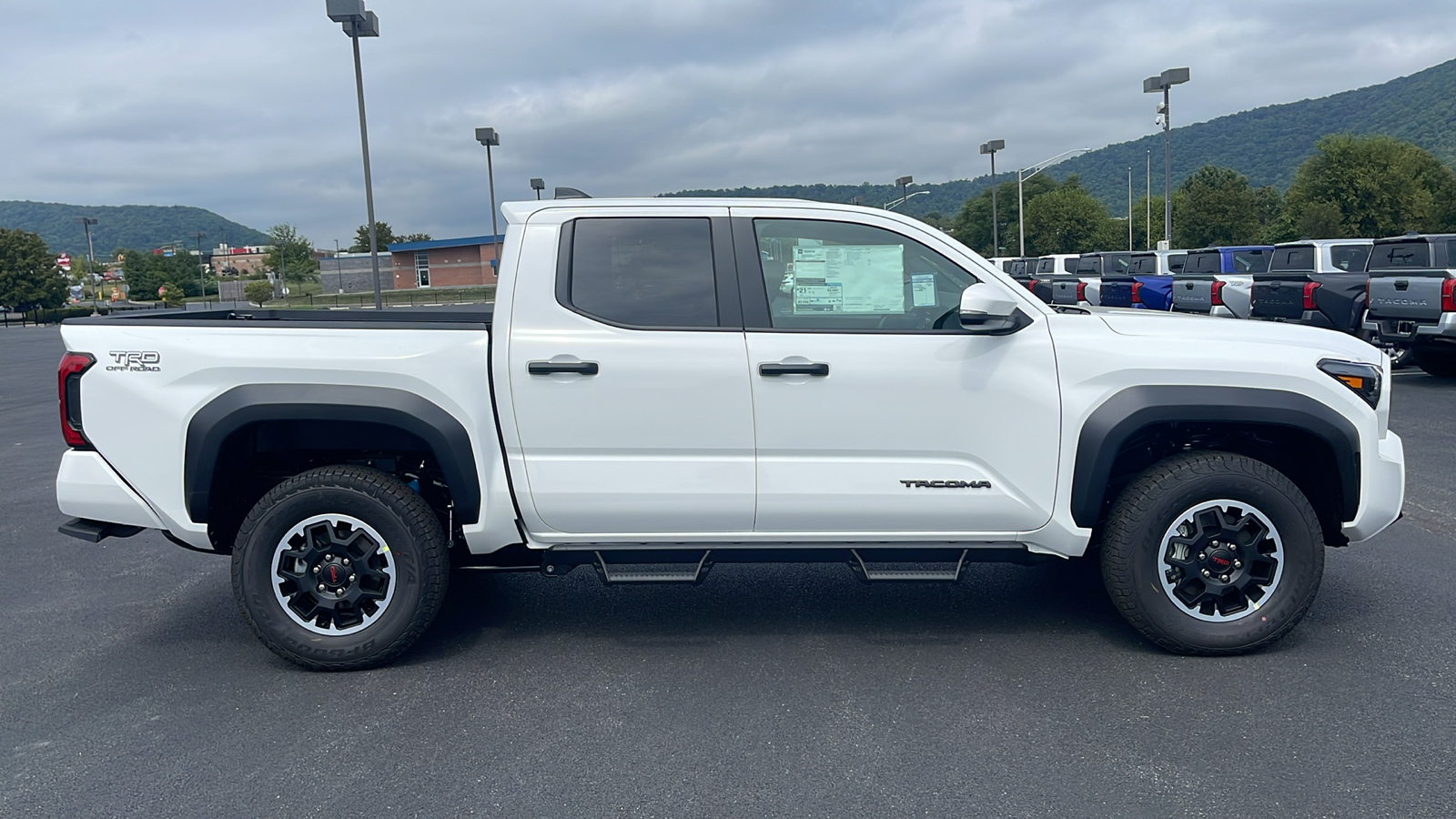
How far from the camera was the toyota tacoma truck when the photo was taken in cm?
1126

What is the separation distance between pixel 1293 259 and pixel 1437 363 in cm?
431

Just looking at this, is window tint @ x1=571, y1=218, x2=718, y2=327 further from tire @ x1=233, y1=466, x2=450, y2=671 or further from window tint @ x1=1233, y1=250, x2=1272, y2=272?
window tint @ x1=1233, y1=250, x2=1272, y2=272

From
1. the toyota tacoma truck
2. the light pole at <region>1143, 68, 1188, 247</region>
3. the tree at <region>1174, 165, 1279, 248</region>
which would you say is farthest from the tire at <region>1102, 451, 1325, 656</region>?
the tree at <region>1174, 165, 1279, 248</region>

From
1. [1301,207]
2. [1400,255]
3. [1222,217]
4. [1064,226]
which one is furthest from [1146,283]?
[1064,226]

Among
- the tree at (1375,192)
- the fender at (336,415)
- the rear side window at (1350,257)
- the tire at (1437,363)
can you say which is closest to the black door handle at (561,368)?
the fender at (336,415)

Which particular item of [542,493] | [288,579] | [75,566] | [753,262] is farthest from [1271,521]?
[75,566]

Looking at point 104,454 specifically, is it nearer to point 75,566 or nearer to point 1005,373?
point 75,566

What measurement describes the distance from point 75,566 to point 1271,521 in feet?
20.7

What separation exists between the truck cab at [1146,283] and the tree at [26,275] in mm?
65720

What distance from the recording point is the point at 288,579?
428cm

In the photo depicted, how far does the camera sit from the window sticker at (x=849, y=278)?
4.29 meters

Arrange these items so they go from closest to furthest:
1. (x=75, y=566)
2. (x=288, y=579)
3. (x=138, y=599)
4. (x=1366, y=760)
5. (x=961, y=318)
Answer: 1. (x=1366, y=760)
2. (x=961, y=318)
3. (x=288, y=579)
4. (x=138, y=599)
5. (x=75, y=566)

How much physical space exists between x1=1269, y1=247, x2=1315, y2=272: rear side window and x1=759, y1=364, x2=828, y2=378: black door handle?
14.6m

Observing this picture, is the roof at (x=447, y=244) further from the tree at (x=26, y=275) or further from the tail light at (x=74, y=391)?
the tail light at (x=74, y=391)
